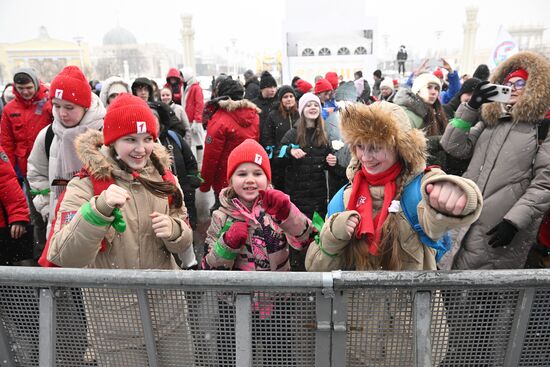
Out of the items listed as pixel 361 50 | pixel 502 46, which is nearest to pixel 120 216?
pixel 502 46

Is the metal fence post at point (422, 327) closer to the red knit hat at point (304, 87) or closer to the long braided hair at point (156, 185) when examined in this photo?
the long braided hair at point (156, 185)

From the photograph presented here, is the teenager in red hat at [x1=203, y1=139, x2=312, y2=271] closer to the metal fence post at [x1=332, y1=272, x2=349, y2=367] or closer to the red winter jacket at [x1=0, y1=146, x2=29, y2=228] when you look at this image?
the metal fence post at [x1=332, y1=272, x2=349, y2=367]

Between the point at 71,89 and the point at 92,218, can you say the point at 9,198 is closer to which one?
the point at 71,89

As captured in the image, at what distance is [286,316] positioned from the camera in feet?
4.86

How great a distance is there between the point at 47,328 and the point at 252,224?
3.42 ft

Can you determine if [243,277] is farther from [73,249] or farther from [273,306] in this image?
[73,249]

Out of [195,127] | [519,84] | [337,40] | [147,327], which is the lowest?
[195,127]

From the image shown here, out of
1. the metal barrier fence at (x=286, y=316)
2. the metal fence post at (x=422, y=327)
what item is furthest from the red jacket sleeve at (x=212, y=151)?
the metal fence post at (x=422, y=327)

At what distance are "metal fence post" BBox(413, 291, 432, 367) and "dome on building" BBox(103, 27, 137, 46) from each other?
113 meters

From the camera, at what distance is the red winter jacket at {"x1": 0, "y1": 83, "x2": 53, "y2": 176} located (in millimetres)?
4484

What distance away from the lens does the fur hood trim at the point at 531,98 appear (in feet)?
8.29

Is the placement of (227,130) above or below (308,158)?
above

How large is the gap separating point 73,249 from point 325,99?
472 cm

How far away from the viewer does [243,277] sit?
142 centimetres
